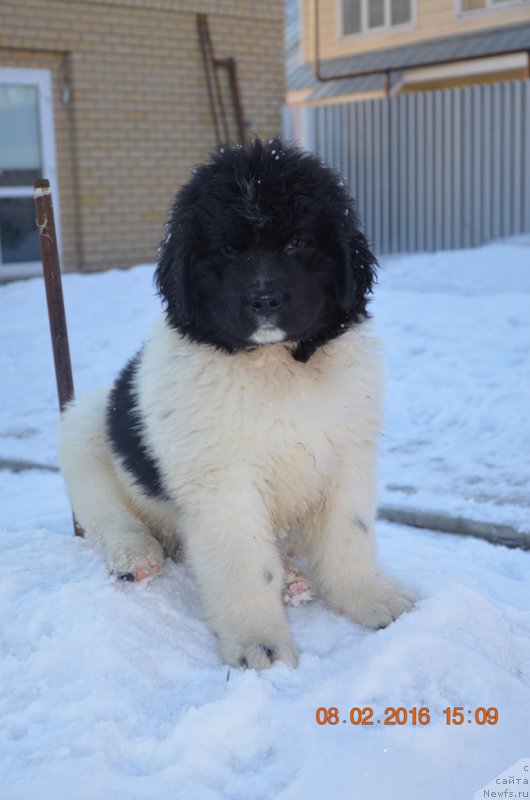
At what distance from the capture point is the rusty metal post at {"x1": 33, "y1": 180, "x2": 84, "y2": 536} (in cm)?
413

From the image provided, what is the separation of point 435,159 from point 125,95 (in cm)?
513

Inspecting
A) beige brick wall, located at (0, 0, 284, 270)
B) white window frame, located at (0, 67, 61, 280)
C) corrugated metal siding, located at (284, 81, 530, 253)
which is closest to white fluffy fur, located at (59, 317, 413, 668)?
white window frame, located at (0, 67, 61, 280)

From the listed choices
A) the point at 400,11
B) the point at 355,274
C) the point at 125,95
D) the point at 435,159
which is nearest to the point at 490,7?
the point at 400,11

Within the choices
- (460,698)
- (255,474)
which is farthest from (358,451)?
(460,698)

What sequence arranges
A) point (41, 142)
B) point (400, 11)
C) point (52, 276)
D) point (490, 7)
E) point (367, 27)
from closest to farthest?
point (52, 276), point (41, 142), point (490, 7), point (400, 11), point (367, 27)

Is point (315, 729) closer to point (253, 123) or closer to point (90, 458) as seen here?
point (90, 458)

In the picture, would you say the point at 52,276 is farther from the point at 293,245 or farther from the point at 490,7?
the point at 490,7

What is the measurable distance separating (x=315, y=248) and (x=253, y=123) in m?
12.1

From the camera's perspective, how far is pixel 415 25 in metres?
21.1

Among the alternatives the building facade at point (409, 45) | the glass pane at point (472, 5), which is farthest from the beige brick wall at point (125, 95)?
the glass pane at point (472, 5)

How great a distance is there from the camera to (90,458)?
4.01m

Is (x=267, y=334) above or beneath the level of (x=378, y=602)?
above

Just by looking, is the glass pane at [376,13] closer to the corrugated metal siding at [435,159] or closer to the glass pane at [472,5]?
the glass pane at [472,5]

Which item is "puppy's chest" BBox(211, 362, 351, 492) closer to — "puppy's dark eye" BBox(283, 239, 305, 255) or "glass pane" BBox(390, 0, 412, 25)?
"puppy's dark eye" BBox(283, 239, 305, 255)
